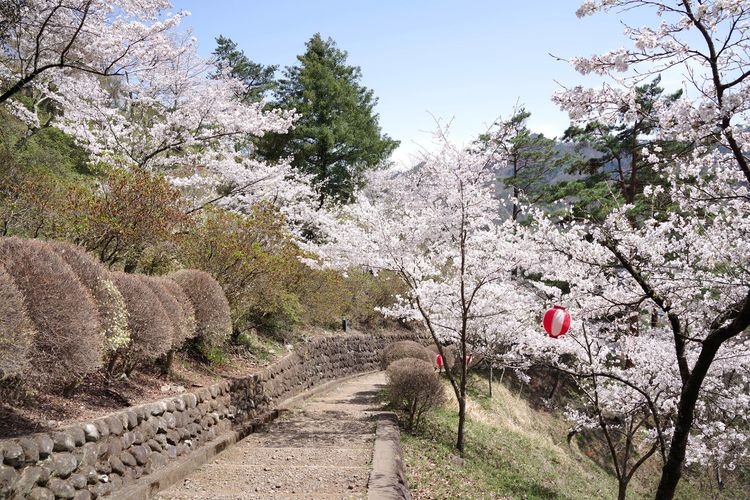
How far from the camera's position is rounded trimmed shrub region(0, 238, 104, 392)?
3.94 metres

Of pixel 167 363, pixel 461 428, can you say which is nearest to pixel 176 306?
pixel 167 363

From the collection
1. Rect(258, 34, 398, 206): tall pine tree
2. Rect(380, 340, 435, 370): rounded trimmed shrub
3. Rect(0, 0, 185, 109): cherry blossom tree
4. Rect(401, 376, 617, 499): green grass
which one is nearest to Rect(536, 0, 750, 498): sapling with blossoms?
Rect(401, 376, 617, 499): green grass

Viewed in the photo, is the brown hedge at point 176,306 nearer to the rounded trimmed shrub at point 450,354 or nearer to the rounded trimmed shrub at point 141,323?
the rounded trimmed shrub at point 141,323

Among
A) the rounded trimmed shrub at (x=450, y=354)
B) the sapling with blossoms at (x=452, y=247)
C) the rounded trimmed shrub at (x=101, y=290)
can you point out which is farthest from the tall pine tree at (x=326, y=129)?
the rounded trimmed shrub at (x=101, y=290)

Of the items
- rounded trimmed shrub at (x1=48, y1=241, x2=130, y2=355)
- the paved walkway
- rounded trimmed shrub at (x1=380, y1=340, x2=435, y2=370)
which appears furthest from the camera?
rounded trimmed shrub at (x1=380, y1=340, x2=435, y2=370)

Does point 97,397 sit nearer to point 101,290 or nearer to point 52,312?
point 101,290

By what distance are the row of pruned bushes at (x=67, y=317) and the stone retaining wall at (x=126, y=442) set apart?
51 centimetres

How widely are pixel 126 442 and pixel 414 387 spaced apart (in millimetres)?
5662

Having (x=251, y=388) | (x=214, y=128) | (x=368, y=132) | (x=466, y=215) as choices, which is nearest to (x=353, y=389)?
(x=251, y=388)

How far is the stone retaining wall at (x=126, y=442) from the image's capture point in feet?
12.0

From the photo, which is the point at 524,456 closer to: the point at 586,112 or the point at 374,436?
the point at 374,436

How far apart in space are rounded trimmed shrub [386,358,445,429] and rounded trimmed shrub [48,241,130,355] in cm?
559

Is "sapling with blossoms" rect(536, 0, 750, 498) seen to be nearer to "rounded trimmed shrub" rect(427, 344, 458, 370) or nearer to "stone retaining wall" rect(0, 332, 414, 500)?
"stone retaining wall" rect(0, 332, 414, 500)

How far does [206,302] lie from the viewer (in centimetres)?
770
